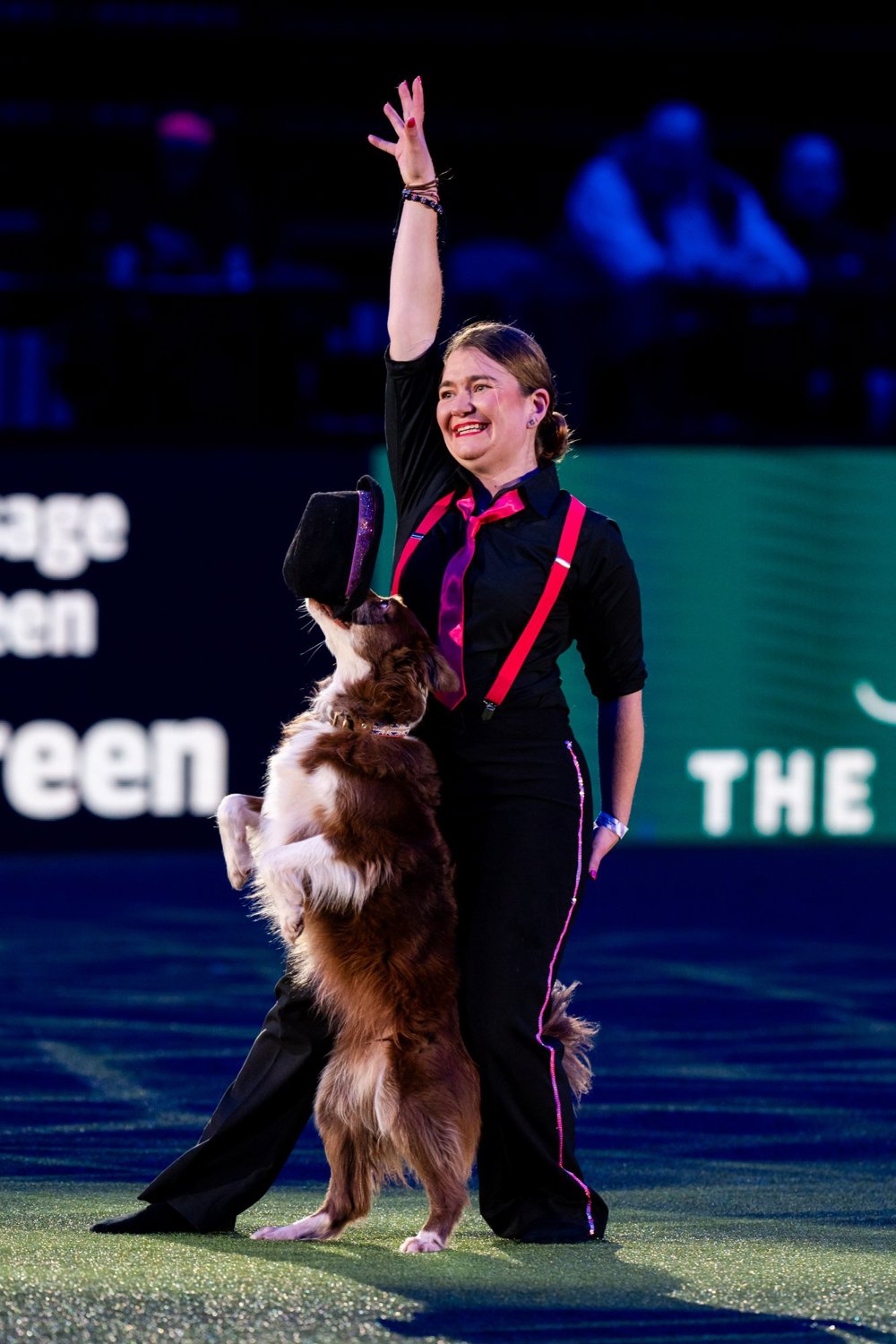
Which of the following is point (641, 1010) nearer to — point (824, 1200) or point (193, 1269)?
point (824, 1200)

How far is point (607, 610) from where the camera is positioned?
14.6 feet

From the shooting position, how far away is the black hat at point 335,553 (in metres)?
4.17

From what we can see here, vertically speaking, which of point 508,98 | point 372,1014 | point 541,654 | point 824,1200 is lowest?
point 824,1200

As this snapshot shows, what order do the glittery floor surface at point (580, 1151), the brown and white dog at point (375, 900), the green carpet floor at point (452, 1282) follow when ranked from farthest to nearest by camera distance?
the brown and white dog at point (375, 900)
the glittery floor surface at point (580, 1151)
the green carpet floor at point (452, 1282)

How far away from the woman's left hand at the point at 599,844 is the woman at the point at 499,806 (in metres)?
0.07

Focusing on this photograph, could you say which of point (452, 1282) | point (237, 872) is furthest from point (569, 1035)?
point (237, 872)

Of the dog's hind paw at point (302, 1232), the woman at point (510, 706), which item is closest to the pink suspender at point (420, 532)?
the woman at point (510, 706)

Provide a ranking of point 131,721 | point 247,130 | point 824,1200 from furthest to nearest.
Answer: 1. point 247,130
2. point 131,721
3. point 824,1200

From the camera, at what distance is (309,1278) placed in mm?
3955

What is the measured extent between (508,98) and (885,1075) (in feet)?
26.7

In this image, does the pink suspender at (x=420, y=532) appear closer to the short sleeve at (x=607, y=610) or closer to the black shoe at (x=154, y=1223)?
the short sleeve at (x=607, y=610)

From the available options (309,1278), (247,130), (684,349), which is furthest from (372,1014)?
(247,130)

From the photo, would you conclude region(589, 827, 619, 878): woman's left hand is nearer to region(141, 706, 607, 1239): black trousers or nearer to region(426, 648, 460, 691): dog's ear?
region(141, 706, 607, 1239): black trousers

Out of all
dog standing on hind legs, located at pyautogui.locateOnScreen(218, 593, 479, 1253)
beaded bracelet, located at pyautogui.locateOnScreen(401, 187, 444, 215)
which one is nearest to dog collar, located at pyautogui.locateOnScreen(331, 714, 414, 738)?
dog standing on hind legs, located at pyautogui.locateOnScreen(218, 593, 479, 1253)
